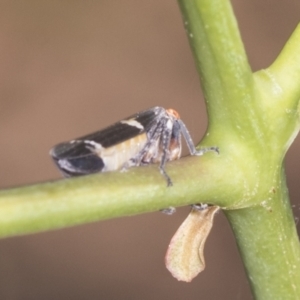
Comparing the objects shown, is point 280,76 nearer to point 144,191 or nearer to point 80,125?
point 144,191

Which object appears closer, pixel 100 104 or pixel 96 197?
pixel 96 197

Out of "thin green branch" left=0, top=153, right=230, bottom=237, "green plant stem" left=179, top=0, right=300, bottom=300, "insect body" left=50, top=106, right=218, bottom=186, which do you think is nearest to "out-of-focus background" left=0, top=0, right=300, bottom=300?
"insect body" left=50, top=106, right=218, bottom=186

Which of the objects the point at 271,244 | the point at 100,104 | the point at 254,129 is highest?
the point at 100,104

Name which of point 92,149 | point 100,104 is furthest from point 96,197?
point 100,104

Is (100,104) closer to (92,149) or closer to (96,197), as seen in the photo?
(92,149)

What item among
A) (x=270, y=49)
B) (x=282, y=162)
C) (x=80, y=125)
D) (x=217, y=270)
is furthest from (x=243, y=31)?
(x=282, y=162)
